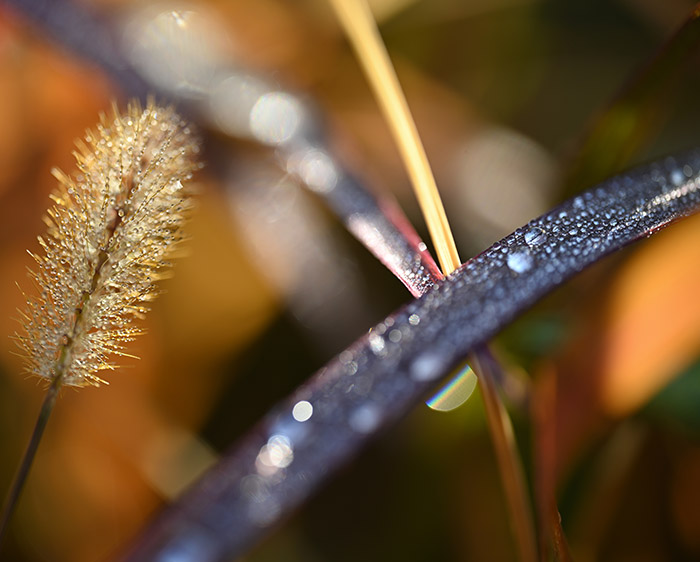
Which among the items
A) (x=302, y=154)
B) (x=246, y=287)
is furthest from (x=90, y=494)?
(x=302, y=154)

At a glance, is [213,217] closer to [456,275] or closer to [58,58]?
[58,58]

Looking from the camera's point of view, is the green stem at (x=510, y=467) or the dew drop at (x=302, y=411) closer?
the dew drop at (x=302, y=411)

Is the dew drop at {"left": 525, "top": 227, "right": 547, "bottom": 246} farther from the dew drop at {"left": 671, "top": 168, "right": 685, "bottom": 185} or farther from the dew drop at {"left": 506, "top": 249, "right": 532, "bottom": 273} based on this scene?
the dew drop at {"left": 671, "top": 168, "right": 685, "bottom": 185}

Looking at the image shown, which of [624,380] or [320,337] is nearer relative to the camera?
[624,380]

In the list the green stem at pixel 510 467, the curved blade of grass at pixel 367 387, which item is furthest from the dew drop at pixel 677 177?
the green stem at pixel 510 467

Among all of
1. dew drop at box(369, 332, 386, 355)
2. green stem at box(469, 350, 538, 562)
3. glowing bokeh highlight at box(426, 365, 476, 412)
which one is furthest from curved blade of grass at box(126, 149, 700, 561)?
glowing bokeh highlight at box(426, 365, 476, 412)

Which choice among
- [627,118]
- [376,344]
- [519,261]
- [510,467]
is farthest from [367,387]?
[627,118]

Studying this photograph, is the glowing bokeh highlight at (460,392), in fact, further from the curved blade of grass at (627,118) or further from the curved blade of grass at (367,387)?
the curved blade of grass at (367,387)
